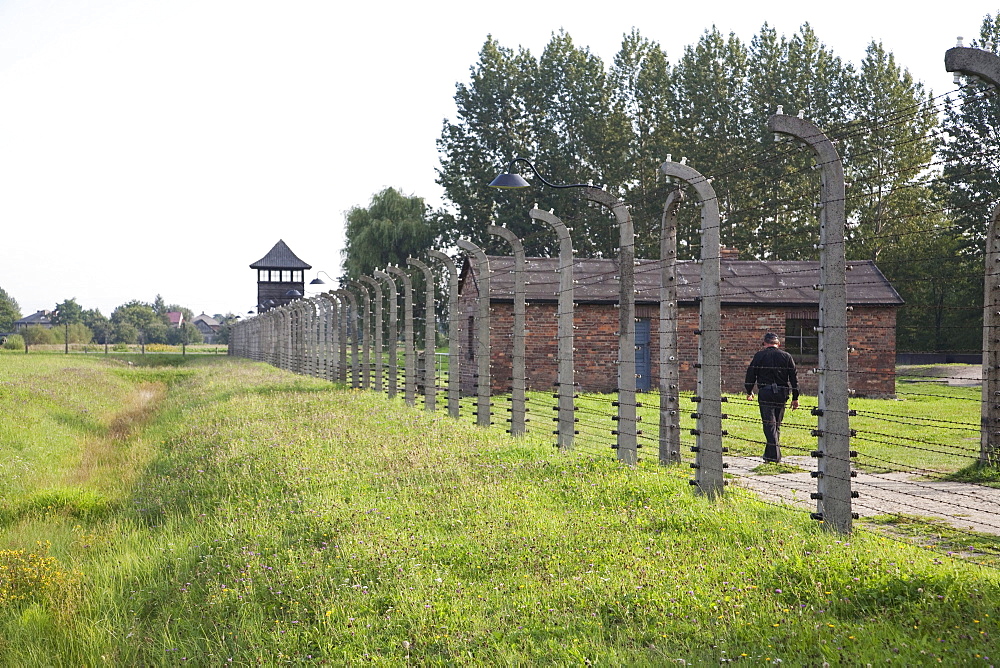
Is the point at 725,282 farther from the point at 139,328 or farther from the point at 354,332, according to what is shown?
the point at 139,328

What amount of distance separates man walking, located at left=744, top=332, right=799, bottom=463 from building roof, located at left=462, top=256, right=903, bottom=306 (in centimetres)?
1214

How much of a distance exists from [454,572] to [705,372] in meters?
3.15

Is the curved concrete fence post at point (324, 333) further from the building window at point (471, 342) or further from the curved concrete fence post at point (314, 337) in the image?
the building window at point (471, 342)

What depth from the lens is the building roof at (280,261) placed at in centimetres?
7350

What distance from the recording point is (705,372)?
8.01m

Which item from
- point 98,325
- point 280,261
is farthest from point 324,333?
point 98,325

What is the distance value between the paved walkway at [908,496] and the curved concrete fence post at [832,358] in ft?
2.07

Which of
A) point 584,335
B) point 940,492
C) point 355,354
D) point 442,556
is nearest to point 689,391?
point 584,335

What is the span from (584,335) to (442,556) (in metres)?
18.9

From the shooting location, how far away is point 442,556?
616cm

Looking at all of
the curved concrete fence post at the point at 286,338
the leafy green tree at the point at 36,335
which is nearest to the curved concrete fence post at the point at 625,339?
the curved concrete fence post at the point at 286,338

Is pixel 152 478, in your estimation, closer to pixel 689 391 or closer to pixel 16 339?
pixel 689 391

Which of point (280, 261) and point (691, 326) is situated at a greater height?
point (280, 261)

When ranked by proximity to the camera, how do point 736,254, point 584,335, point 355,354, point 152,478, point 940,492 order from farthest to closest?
point 736,254
point 584,335
point 355,354
point 152,478
point 940,492
